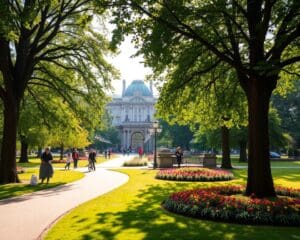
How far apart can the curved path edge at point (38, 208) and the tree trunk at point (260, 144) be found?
611 cm

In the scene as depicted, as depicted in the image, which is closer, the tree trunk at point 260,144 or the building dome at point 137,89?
the tree trunk at point 260,144

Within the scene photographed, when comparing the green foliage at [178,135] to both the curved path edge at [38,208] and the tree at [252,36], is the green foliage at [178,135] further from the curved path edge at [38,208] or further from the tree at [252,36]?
the tree at [252,36]

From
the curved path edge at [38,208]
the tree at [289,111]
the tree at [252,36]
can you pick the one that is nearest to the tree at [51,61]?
the curved path edge at [38,208]

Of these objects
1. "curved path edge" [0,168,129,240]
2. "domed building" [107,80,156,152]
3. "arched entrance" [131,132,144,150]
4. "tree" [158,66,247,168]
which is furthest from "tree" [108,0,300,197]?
"arched entrance" [131,132,144,150]

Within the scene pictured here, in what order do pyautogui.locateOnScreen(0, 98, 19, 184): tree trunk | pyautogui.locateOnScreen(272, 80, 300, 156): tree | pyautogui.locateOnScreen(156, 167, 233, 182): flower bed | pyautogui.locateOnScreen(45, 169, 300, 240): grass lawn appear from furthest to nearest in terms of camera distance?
pyautogui.locateOnScreen(272, 80, 300, 156): tree < pyautogui.locateOnScreen(156, 167, 233, 182): flower bed < pyautogui.locateOnScreen(0, 98, 19, 184): tree trunk < pyautogui.locateOnScreen(45, 169, 300, 240): grass lawn

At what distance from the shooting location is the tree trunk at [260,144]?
14148 mm

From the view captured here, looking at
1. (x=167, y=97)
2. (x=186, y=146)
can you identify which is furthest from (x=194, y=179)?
(x=186, y=146)

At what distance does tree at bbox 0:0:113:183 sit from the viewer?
22.1 m

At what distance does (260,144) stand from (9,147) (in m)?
13.4

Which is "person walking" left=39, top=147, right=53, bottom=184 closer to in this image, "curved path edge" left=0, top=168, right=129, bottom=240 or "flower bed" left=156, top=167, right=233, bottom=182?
"curved path edge" left=0, top=168, right=129, bottom=240

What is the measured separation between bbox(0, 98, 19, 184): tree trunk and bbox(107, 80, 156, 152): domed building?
4618 inches

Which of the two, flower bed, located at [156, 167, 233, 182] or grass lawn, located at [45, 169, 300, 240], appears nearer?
grass lawn, located at [45, 169, 300, 240]

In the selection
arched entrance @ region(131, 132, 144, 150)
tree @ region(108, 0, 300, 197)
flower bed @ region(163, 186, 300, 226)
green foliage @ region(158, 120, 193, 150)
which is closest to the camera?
flower bed @ region(163, 186, 300, 226)

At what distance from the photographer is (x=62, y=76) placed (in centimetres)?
2642
